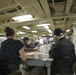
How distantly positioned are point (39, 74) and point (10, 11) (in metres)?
2.41

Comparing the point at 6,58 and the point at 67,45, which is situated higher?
the point at 67,45

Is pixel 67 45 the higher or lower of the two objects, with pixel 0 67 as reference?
→ higher

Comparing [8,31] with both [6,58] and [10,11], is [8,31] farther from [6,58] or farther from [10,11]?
[10,11]

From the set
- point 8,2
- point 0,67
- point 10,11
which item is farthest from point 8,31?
point 10,11

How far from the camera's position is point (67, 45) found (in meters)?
2.95

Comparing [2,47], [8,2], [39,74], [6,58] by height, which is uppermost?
[8,2]

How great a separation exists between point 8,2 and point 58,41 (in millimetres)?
1737

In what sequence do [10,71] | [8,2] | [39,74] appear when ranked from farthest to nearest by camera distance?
[8,2] → [39,74] → [10,71]

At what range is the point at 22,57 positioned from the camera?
2.81 meters

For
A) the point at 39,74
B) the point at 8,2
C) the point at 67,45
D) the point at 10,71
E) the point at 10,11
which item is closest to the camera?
the point at 10,71

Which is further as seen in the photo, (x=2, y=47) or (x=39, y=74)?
(x=39, y=74)

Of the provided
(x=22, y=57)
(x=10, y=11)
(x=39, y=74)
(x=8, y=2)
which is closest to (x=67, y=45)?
(x=22, y=57)

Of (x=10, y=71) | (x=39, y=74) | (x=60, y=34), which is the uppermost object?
(x=60, y=34)

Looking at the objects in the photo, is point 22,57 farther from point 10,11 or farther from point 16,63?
point 10,11
